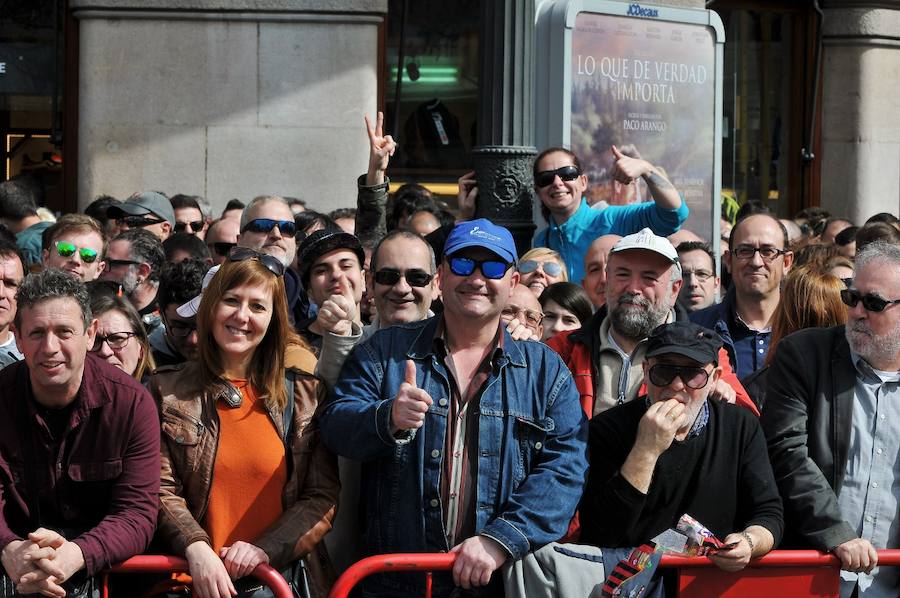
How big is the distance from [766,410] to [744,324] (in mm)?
1723

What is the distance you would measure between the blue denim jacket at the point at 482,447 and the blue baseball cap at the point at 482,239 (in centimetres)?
34

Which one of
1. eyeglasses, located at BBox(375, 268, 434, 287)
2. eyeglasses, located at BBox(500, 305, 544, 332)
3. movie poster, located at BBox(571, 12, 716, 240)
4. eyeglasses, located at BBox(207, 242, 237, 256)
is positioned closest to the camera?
eyeglasses, located at BBox(375, 268, 434, 287)

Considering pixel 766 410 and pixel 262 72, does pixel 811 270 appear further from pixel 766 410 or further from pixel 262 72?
pixel 262 72

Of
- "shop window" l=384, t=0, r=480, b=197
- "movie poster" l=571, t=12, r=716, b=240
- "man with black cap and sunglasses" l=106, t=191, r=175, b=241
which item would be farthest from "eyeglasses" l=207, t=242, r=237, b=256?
"shop window" l=384, t=0, r=480, b=197

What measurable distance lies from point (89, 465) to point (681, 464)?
2.06 meters

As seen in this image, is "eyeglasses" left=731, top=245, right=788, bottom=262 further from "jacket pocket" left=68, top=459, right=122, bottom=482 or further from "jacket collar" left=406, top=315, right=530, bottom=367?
"jacket pocket" left=68, top=459, right=122, bottom=482

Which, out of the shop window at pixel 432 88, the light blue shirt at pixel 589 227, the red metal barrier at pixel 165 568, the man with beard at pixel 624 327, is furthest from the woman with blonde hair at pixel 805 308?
the shop window at pixel 432 88

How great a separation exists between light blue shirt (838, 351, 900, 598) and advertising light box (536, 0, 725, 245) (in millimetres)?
4036

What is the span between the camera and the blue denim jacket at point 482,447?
179 inches

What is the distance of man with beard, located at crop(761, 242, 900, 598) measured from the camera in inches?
193

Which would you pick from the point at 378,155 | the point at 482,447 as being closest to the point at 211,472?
the point at 482,447

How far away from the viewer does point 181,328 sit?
5.80 metres

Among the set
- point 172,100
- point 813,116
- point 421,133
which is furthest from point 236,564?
point 813,116

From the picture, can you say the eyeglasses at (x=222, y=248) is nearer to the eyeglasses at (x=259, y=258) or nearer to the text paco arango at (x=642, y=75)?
the text paco arango at (x=642, y=75)
